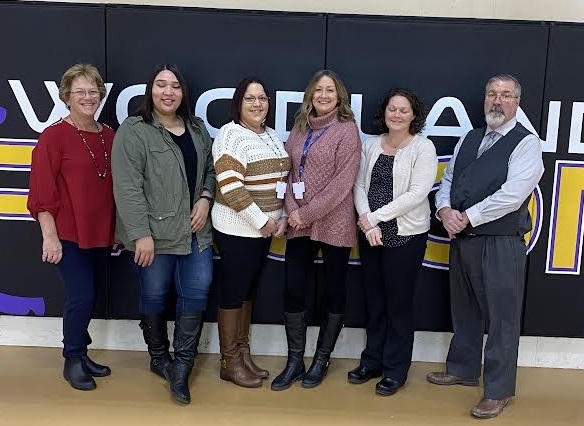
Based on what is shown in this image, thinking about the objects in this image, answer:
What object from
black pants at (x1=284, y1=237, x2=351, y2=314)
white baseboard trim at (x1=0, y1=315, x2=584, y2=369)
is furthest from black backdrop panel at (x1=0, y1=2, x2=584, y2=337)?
black pants at (x1=284, y1=237, x2=351, y2=314)

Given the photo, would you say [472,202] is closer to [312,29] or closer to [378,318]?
[378,318]

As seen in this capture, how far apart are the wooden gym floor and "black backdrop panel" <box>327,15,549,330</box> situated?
146 centimetres

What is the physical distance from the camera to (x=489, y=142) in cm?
301

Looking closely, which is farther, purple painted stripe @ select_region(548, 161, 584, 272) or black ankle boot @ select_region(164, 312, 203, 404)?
purple painted stripe @ select_region(548, 161, 584, 272)

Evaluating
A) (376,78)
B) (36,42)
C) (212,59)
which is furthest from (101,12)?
(376,78)

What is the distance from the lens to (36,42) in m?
3.39

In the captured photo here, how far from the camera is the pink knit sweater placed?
2982 mm

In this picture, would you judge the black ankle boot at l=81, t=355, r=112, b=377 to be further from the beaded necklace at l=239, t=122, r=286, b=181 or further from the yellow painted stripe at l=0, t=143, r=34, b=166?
the beaded necklace at l=239, t=122, r=286, b=181

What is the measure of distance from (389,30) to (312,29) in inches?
17.0

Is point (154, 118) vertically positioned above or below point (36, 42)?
Result: below

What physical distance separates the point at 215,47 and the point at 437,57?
1255 mm

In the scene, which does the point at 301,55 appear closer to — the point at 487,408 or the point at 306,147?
the point at 306,147

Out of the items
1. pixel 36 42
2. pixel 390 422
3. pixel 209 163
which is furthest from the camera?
pixel 36 42

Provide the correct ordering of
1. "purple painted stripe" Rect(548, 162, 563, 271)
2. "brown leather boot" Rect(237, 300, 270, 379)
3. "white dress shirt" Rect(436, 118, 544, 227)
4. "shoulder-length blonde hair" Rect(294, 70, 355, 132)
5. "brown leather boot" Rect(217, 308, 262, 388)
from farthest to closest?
1. "purple painted stripe" Rect(548, 162, 563, 271)
2. "brown leather boot" Rect(237, 300, 270, 379)
3. "brown leather boot" Rect(217, 308, 262, 388)
4. "shoulder-length blonde hair" Rect(294, 70, 355, 132)
5. "white dress shirt" Rect(436, 118, 544, 227)
